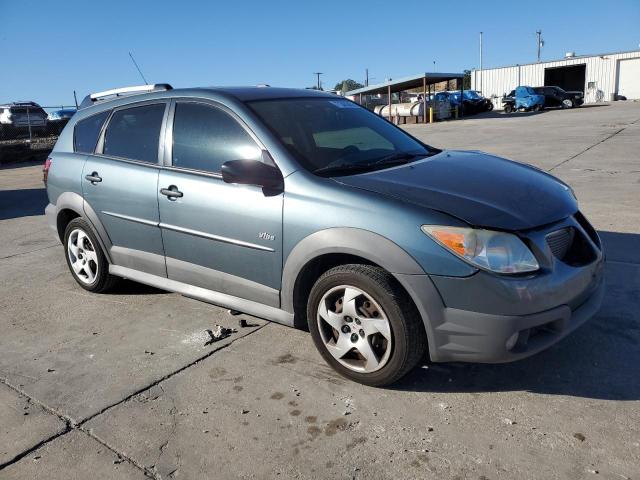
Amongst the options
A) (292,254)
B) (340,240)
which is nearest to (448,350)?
(340,240)

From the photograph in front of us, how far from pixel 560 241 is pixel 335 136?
1.67m

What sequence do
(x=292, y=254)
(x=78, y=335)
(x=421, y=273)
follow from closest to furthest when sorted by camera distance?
(x=421, y=273)
(x=292, y=254)
(x=78, y=335)

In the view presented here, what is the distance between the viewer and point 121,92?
4922mm

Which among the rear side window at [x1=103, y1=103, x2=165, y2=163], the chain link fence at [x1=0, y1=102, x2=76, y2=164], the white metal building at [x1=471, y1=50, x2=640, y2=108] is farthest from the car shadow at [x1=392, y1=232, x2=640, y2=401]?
the white metal building at [x1=471, y1=50, x2=640, y2=108]

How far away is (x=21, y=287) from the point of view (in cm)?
516

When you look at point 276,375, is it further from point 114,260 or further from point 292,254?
point 114,260

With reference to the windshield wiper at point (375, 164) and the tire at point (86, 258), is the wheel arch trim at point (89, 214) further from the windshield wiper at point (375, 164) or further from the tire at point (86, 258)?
the windshield wiper at point (375, 164)

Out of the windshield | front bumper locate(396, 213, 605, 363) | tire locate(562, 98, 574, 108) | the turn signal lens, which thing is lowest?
tire locate(562, 98, 574, 108)

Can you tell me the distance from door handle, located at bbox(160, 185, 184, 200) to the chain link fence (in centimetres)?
1675

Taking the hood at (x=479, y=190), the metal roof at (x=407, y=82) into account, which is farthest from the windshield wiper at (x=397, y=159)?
the metal roof at (x=407, y=82)

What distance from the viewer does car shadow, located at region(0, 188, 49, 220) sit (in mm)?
9094

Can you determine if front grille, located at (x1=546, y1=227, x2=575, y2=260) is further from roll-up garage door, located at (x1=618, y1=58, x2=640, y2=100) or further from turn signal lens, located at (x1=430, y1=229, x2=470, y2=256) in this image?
roll-up garage door, located at (x1=618, y1=58, x2=640, y2=100)

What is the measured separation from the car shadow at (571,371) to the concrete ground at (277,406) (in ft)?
0.03

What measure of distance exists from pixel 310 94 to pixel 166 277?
5.84 ft
